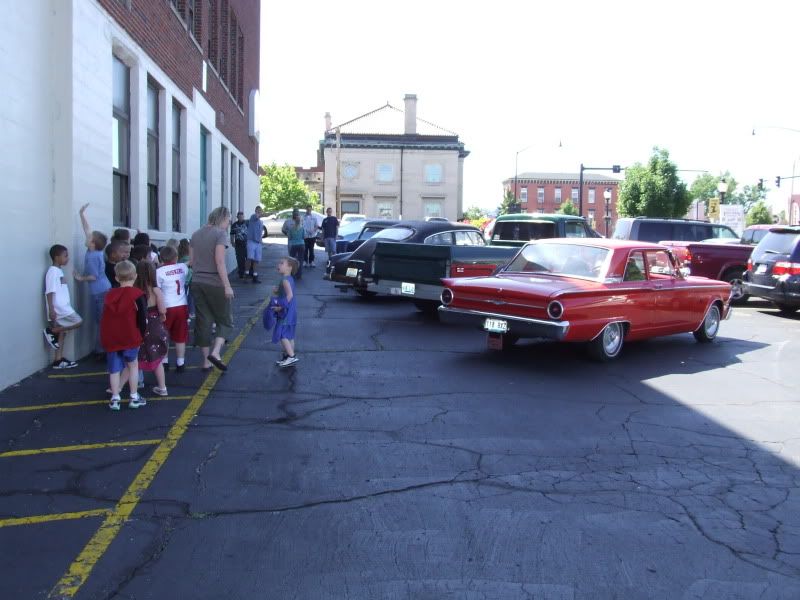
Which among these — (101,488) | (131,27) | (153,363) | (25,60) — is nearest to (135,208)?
(131,27)

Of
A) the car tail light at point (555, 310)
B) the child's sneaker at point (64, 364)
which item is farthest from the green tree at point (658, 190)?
the child's sneaker at point (64, 364)

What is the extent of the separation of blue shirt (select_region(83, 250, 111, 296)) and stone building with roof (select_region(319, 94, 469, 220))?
60145 millimetres

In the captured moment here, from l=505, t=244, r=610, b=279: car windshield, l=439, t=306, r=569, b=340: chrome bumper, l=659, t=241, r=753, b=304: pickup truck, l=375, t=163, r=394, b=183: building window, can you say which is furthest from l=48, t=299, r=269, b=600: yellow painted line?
l=375, t=163, r=394, b=183: building window

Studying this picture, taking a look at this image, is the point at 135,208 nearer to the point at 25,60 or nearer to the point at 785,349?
the point at 25,60

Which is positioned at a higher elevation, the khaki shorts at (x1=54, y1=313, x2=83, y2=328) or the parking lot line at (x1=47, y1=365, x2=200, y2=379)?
the khaki shorts at (x1=54, y1=313, x2=83, y2=328)

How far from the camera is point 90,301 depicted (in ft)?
33.2

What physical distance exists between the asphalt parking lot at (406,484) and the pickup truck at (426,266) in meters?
3.89

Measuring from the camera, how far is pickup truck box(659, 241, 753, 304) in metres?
18.7

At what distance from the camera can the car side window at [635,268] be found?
411 inches

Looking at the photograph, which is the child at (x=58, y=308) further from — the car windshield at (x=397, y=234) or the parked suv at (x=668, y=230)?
the parked suv at (x=668, y=230)

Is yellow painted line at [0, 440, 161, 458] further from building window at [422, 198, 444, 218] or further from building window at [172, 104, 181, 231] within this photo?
building window at [422, 198, 444, 218]

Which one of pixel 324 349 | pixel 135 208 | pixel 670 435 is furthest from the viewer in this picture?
pixel 135 208

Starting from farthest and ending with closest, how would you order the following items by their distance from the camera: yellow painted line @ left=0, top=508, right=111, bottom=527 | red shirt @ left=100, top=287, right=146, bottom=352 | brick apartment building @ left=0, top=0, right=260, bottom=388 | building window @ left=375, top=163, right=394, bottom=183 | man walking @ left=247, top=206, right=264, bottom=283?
building window @ left=375, top=163, right=394, bottom=183, man walking @ left=247, top=206, right=264, bottom=283, brick apartment building @ left=0, top=0, right=260, bottom=388, red shirt @ left=100, top=287, right=146, bottom=352, yellow painted line @ left=0, top=508, right=111, bottom=527

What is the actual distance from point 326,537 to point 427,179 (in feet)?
218
